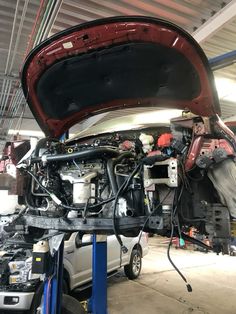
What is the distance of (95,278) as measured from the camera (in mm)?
3793

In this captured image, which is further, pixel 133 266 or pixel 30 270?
pixel 133 266

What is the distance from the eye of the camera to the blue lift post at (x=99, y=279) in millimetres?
3697

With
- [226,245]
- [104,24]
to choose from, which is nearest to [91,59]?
[104,24]

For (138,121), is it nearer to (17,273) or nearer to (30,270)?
(30,270)

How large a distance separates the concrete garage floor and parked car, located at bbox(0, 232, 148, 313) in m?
0.54

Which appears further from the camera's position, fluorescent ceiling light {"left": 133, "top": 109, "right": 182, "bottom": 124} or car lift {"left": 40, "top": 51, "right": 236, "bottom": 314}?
fluorescent ceiling light {"left": 133, "top": 109, "right": 182, "bottom": 124}

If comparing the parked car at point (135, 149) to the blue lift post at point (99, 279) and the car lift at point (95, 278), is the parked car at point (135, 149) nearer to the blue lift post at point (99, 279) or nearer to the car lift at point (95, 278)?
the car lift at point (95, 278)

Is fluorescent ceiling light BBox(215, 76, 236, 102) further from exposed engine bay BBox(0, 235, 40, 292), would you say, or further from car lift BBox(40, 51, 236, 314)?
exposed engine bay BBox(0, 235, 40, 292)

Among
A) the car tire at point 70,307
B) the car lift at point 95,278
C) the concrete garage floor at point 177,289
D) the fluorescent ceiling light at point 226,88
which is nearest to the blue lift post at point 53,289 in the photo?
the car lift at point 95,278

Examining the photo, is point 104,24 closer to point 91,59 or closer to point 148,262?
point 91,59

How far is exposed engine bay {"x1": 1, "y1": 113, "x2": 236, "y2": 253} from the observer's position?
2057mm

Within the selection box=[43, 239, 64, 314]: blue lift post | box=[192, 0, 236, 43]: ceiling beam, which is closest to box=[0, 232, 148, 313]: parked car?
box=[43, 239, 64, 314]: blue lift post

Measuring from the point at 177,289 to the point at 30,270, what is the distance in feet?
10.4

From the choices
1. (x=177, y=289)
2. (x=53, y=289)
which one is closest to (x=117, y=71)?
(x=53, y=289)
